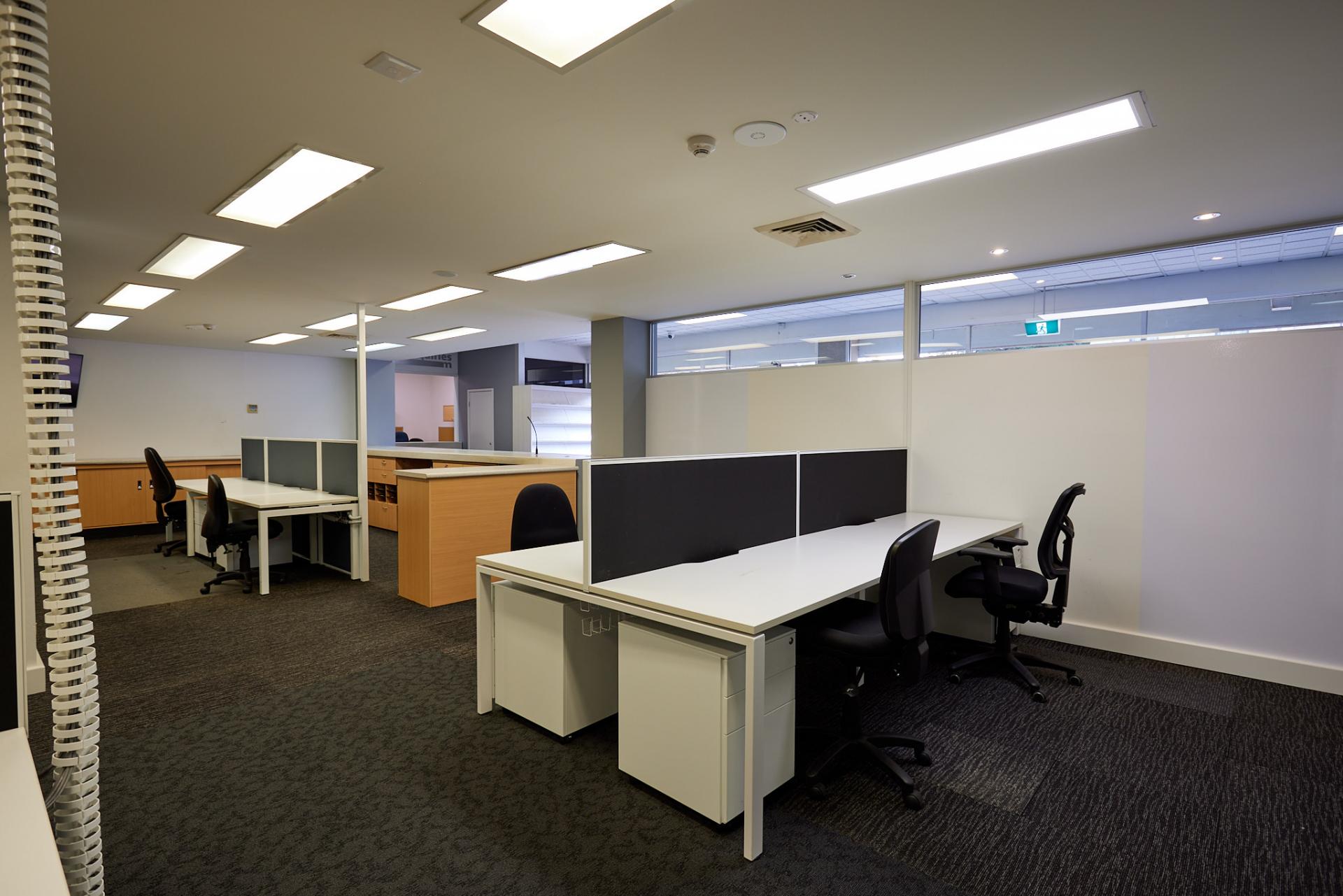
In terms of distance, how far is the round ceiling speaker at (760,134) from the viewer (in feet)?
7.63

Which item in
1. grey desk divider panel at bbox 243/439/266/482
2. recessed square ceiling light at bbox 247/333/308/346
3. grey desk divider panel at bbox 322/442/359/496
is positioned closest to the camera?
grey desk divider panel at bbox 322/442/359/496

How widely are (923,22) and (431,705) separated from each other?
3149 millimetres

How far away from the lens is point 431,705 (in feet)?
9.68

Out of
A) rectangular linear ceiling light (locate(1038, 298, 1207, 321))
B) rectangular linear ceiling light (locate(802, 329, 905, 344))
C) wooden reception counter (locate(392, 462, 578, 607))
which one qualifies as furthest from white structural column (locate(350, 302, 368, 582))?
rectangular linear ceiling light (locate(1038, 298, 1207, 321))

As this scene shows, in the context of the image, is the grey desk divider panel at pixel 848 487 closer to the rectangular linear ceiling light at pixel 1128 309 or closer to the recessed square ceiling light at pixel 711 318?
the rectangular linear ceiling light at pixel 1128 309

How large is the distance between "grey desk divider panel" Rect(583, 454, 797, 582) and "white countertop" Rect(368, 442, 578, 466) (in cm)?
276

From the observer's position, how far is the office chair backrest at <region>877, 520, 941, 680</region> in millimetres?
2162

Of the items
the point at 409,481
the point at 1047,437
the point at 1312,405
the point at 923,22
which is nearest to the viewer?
the point at 923,22

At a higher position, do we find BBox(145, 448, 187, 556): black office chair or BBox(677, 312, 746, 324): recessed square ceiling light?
BBox(677, 312, 746, 324): recessed square ceiling light

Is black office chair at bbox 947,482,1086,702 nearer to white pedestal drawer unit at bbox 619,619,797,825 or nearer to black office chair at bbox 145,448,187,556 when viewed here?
white pedestal drawer unit at bbox 619,619,797,825

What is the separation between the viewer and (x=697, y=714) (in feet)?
6.75

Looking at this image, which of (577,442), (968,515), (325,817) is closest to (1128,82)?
(968,515)

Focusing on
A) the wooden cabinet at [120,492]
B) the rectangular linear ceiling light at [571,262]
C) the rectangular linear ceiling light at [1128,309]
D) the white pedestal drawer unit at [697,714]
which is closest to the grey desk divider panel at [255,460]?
the wooden cabinet at [120,492]

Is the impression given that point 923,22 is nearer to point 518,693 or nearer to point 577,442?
point 518,693
